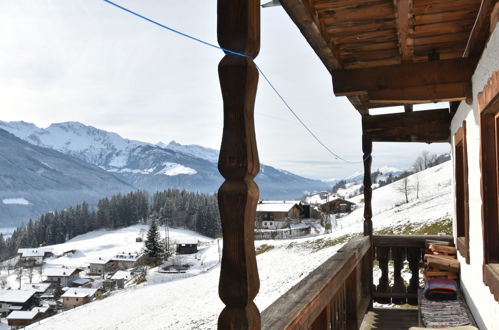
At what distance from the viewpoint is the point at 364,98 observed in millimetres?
4629

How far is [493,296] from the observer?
295cm

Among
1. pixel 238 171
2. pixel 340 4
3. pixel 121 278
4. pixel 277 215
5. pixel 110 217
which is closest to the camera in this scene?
pixel 238 171

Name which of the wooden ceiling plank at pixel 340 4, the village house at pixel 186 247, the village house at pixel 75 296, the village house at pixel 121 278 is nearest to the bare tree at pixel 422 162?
the village house at pixel 186 247

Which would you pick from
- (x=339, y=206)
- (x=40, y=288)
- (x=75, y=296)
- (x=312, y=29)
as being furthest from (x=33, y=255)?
(x=312, y=29)

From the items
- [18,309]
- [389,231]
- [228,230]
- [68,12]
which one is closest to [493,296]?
[228,230]

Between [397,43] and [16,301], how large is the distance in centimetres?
6879

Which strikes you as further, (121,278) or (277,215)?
(277,215)

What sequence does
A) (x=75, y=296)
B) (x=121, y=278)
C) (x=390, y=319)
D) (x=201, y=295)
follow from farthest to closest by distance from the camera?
(x=121, y=278)
(x=75, y=296)
(x=201, y=295)
(x=390, y=319)

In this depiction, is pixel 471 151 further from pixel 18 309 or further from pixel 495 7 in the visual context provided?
pixel 18 309

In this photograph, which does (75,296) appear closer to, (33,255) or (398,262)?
(33,255)

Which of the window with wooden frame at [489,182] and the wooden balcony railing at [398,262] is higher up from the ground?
the window with wooden frame at [489,182]

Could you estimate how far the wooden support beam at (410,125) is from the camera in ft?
18.8

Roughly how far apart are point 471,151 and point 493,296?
1331 mm

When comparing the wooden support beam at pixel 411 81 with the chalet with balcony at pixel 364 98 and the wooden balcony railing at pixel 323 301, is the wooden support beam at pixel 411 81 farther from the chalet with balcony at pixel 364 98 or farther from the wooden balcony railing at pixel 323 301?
the wooden balcony railing at pixel 323 301
